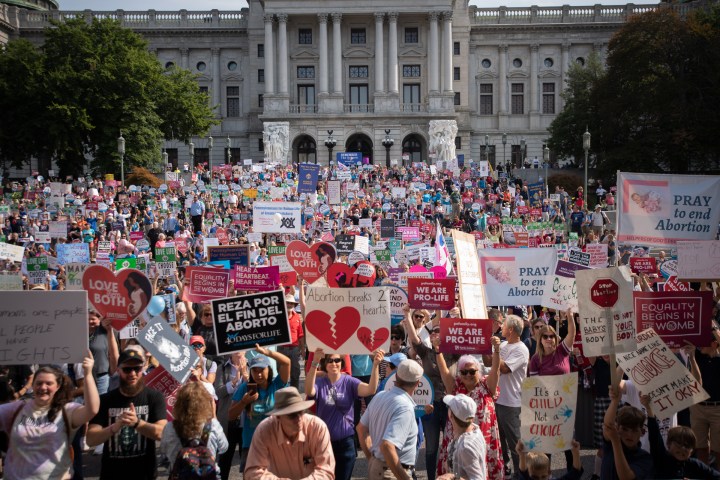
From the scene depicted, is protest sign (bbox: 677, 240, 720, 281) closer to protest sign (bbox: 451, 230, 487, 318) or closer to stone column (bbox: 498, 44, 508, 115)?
protest sign (bbox: 451, 230, 487, 318)

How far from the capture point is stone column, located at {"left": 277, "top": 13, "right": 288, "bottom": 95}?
199 ft

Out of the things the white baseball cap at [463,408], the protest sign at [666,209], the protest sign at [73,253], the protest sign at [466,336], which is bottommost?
the white baseball cap at [463,408]

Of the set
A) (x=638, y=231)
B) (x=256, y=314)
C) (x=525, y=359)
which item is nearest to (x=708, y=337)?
(x=525, y=359)

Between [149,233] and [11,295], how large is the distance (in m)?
18.7

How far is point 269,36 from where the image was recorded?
61.6 m

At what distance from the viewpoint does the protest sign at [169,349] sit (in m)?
7.14

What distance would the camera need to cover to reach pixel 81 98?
48.3m

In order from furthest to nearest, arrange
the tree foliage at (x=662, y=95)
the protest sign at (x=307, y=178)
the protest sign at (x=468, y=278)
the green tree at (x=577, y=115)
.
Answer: the green tree at (x=577, y=115) < the tree foliage at (x=662, y=95) < the protest sign at (x=307, y=178) < the protest sign at (x=468, y=278)

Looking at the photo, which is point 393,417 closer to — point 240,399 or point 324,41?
point 240,399

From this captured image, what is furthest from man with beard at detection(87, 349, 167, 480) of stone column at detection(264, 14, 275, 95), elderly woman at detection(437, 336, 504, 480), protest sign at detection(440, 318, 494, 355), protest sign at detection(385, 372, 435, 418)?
stone column at detection(264, 14, 275, 95)

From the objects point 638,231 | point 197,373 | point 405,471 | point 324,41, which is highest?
point 324,41

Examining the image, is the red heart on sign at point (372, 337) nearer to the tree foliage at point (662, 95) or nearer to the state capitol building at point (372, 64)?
the tree foliage at point (662, 95)

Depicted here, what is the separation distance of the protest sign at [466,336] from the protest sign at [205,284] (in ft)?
12.8

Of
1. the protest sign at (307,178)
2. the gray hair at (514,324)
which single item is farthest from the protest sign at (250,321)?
the protest sign at (307,178)
